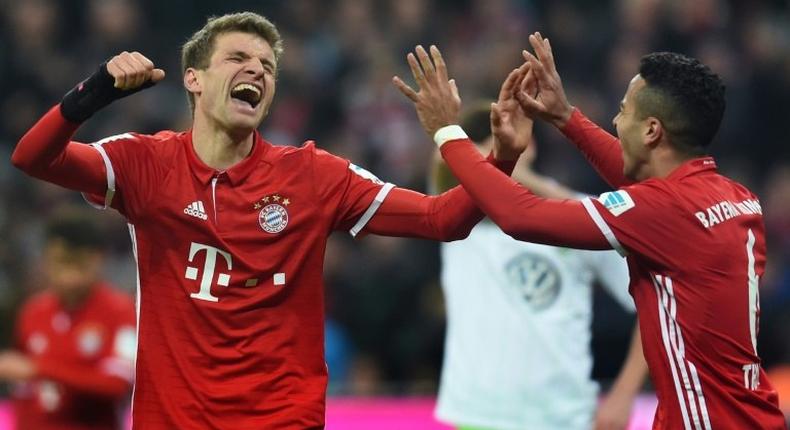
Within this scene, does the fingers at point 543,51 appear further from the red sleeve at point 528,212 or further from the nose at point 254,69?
the nose at point 254,69

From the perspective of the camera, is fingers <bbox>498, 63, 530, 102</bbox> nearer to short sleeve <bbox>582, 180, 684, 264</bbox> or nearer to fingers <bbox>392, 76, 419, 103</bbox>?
fingers <bbox>392, 76, 419, 103</bbox>

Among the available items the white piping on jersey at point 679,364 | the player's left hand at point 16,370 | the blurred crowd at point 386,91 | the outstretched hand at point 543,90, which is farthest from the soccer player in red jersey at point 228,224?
the blurred crowd at point 386,91

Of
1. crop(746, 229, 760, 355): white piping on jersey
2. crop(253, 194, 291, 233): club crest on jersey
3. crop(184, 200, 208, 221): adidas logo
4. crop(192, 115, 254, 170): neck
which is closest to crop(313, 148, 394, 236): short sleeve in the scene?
crop(253, 194, 291, 233): club crest on jersey

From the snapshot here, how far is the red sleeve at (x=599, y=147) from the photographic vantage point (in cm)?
508

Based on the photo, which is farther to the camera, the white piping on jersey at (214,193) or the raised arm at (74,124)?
the white piping on jersey at (214,193)

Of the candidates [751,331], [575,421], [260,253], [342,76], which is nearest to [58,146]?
[260,253]

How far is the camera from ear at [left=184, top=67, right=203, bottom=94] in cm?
494

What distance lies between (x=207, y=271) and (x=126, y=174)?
0.43m

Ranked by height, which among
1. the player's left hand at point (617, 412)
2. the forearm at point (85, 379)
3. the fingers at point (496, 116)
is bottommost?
the player's left hand at point (617, 412)

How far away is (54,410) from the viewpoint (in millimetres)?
6840

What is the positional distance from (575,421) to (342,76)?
6807 mm

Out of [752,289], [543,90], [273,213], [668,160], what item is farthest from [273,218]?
[752,289]

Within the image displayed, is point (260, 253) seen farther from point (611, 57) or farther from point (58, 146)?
point (611, 57)

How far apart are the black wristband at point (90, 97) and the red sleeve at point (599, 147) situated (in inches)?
65.4
